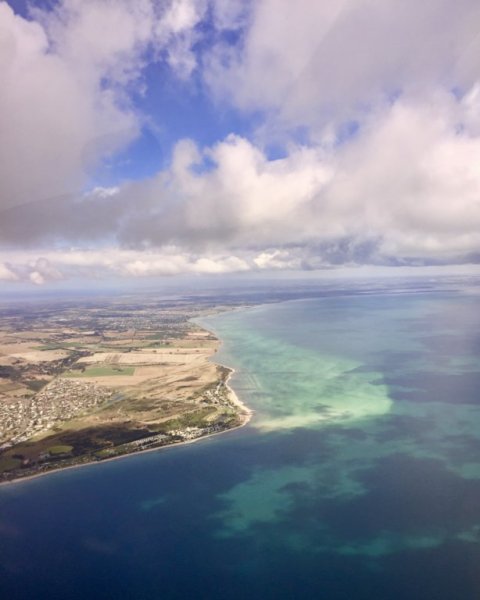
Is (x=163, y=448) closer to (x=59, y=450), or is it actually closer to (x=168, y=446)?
(x=168, y=446)

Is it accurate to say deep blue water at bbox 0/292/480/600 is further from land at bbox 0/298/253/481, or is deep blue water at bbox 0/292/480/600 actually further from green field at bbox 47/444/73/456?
green field at bbox 47/444/73/456

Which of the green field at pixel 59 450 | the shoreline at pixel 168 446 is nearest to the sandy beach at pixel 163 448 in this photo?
the shoreline at pixel 168 446

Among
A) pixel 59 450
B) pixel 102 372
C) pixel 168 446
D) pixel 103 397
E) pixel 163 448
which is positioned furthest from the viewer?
pixel 102 372

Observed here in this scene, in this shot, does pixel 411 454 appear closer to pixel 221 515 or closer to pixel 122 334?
pixel 221 515

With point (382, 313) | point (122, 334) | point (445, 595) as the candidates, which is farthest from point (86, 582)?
point (382, 313)

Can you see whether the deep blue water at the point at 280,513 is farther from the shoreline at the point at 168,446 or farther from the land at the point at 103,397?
the land at the point at 103,397

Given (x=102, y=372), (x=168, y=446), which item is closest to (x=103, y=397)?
(x=102, y=372)

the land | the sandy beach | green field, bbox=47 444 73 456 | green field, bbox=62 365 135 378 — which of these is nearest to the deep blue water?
the sandy beach
